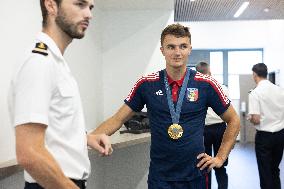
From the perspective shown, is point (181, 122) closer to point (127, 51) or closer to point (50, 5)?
point (50, 5)

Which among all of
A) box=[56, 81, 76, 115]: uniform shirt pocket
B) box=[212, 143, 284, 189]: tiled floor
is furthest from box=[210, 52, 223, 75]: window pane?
box=[56, 81, 76, 115]: uniform shirt pocket

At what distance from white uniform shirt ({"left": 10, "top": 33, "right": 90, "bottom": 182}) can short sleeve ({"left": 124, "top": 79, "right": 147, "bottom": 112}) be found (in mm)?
922

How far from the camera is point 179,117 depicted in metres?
2.09

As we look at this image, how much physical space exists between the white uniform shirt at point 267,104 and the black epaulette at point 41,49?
3622mm

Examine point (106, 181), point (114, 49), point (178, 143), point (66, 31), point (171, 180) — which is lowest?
point (106, 181)

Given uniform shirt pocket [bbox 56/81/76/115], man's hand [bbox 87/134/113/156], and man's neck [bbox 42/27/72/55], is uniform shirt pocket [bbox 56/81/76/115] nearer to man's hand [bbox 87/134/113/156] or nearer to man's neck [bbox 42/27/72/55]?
man's neck [bbox 42/27/72/55]

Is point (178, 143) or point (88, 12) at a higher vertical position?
point (88, 12)

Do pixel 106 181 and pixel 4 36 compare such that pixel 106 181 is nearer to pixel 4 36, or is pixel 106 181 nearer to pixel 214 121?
pixel 214 121

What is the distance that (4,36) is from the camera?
199 cm

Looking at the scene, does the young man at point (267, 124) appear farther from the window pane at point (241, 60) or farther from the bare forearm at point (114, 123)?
the window pane at point (241, 60)

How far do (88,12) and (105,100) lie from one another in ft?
10.2

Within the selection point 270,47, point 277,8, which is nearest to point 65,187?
point 277,8

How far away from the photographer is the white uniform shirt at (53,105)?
3.60 feet

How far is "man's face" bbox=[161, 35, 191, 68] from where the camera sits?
212cm
